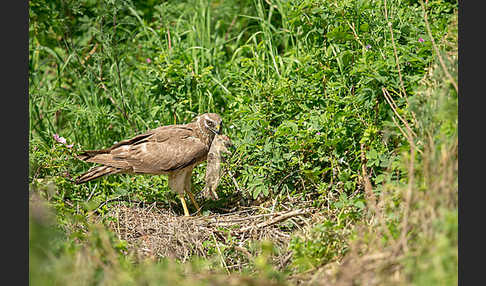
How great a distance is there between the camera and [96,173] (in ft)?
19.1

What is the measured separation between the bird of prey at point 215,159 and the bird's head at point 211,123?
8cm

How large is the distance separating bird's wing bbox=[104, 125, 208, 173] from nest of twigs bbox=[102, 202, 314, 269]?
456 millimetres

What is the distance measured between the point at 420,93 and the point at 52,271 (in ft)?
9.81

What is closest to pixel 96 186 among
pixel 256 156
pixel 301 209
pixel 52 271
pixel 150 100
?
pixel 150 100

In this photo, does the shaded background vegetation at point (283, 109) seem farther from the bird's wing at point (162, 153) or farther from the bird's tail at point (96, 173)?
the bird's wing at point (162, 153)

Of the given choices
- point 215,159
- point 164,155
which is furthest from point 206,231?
point 164,155

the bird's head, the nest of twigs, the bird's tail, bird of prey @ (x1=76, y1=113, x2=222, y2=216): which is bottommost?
the nest of twigs

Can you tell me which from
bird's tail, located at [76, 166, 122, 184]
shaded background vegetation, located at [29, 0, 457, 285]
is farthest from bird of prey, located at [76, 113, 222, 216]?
shaded background vegetation, located at [29, 0, 457, 285]

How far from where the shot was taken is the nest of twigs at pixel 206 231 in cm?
509

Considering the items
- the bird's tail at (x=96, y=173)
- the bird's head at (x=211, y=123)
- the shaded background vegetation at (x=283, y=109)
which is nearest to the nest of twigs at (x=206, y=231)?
the shaded background vegetation at (x=283, y=109)

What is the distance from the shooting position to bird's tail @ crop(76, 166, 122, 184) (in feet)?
19.0

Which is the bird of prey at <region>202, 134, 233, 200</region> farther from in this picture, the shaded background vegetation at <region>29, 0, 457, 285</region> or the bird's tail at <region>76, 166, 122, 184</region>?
the bird's tail at <region>76, 166, 122, 184</region>

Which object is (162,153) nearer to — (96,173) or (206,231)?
(96,173)

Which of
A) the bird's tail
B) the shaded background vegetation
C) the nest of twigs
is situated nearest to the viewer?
the shaded background vegetation
